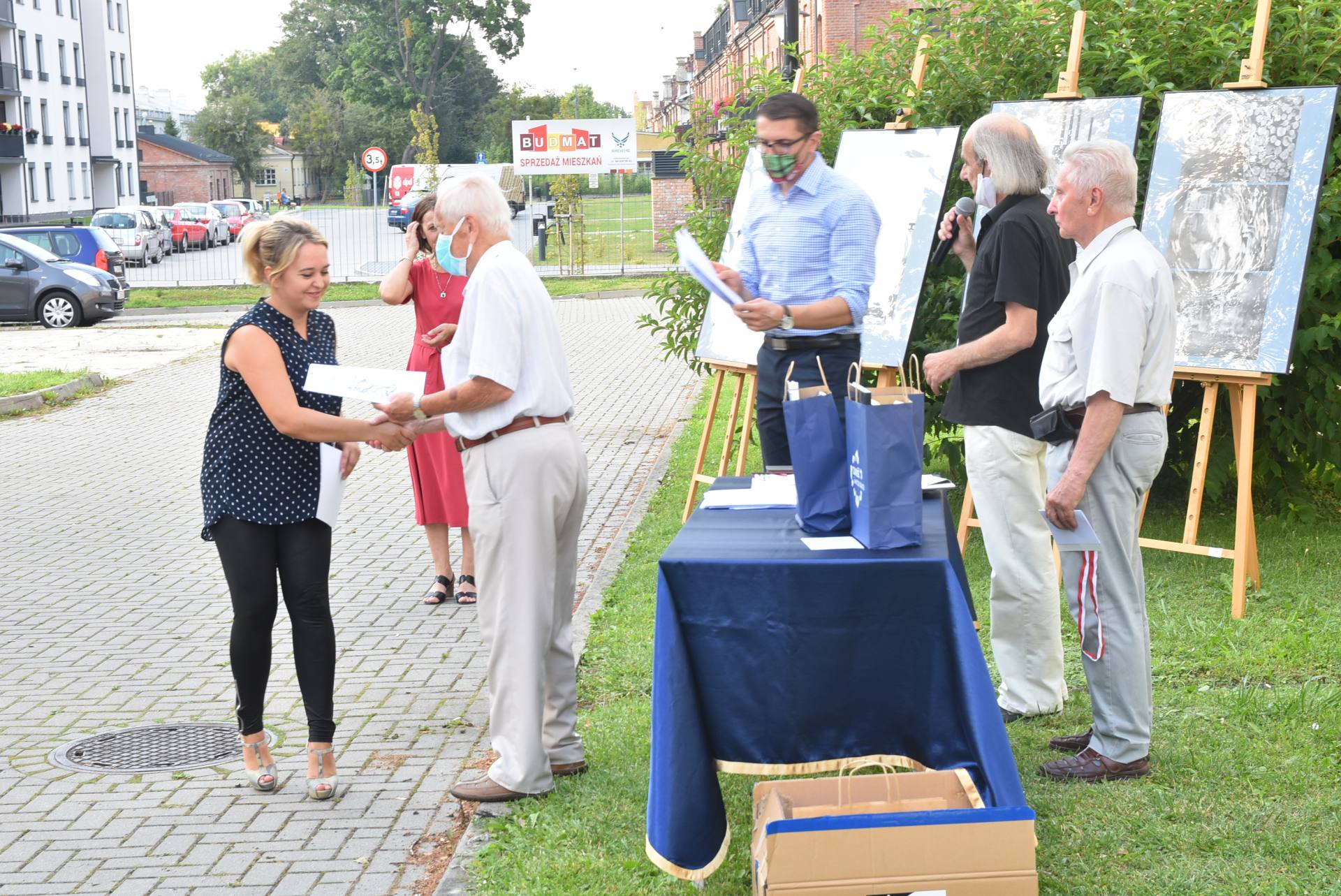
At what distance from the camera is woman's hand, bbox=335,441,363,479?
5023mm

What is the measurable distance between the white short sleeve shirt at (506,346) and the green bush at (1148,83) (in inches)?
159

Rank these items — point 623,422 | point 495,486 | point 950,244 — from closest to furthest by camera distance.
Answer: point 495,486
point 950,244
point 623,422

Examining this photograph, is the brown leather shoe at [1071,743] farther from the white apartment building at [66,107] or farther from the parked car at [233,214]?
the parked car at [233,214]

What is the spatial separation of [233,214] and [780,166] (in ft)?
201

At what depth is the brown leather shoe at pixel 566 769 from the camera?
4.98 metres

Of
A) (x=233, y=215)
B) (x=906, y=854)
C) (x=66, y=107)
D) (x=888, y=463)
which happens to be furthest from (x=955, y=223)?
(x=66, y=107)

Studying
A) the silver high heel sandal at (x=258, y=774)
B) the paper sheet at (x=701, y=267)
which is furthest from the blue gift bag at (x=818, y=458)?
the silver high heel sandal at (x=258, y=774)

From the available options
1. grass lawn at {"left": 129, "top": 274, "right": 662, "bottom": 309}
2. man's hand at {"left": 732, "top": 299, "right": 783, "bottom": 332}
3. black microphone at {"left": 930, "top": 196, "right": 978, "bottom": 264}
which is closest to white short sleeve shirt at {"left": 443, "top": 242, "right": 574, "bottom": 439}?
man's hand at {"left": 732, "top": 299, "right": 783, "bottom": 332}

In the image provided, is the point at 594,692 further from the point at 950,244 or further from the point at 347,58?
the point at 347,58

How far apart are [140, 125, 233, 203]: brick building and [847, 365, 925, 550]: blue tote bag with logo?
324ft

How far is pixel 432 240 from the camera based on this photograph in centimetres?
696

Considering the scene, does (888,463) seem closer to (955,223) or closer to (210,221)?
(955,223)

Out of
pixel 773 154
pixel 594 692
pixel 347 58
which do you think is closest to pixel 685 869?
pixel 594 692

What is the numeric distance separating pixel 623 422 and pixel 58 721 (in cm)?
880
